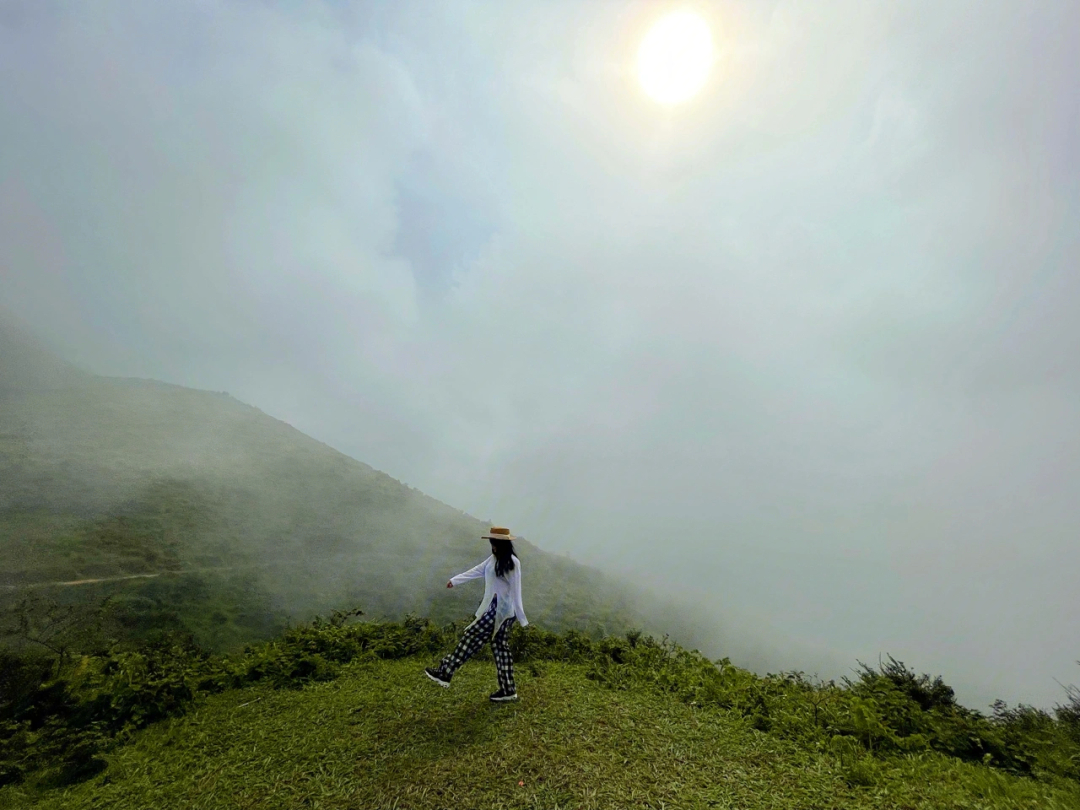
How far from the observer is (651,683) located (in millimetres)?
9062

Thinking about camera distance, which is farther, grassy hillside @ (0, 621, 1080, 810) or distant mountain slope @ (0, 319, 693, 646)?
distant mountain slope @ (0, 319, 693, 646)

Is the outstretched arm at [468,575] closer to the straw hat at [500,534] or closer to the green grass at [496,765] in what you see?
the straw hat at [500,534]

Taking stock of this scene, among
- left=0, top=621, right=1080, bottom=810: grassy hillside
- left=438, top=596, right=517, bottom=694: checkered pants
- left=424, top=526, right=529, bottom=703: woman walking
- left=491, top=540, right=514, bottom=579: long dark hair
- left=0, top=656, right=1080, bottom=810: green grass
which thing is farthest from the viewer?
left=491, top=540, right=514, bottom=579: long dark hair

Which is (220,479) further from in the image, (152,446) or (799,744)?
(799,744)

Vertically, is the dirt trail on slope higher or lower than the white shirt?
lower

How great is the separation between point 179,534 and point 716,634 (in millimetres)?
53657

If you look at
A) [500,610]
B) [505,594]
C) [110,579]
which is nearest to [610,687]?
[500,610]

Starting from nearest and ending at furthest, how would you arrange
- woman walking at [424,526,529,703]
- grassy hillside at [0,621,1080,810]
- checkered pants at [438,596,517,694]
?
grassy hillside at [0,621,1080,810] < checkered pants at [438,596,517,694] < woman walking at [424,526,529,703]

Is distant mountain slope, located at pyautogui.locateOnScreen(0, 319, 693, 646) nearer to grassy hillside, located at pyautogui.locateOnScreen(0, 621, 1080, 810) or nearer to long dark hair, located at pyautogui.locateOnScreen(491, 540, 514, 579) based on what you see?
grassy hillside, located at pyautogui.locateOnScreen(0, 621, 1080, 810)

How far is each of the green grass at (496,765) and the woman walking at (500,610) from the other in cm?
50

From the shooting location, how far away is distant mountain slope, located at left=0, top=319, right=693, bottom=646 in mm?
23609

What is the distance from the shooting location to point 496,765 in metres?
5.80

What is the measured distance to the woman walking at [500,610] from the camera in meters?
7.75

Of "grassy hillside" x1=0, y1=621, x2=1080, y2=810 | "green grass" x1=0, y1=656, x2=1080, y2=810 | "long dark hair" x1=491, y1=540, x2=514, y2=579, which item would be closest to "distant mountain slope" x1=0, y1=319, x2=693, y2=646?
"grassy hillside" x1=0, y1=621, x2=1080, y2=810
